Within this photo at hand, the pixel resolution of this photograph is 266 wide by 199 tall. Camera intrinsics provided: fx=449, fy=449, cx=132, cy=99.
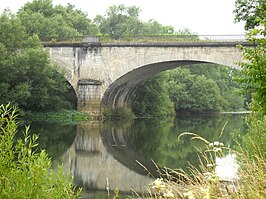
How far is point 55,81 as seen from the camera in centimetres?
2812

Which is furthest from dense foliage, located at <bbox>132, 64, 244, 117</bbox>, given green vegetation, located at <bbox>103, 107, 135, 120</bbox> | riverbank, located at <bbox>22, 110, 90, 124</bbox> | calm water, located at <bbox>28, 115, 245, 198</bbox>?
calm water, located at <bbox>28, 115, 245, 198</bbox>

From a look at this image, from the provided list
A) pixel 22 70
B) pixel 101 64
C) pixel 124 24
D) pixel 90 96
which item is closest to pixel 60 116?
pixel 90 96

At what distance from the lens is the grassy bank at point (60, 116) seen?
26.5m

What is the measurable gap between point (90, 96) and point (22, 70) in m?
7.39

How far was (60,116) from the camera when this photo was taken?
28.5 metres

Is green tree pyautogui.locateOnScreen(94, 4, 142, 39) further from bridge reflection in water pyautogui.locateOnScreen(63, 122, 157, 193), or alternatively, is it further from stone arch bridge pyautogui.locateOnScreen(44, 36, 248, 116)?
bridge reflection in water pyautogui.locateOnScreen(63, 122, 157, 193)

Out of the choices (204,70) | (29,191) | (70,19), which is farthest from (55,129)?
(204,70)

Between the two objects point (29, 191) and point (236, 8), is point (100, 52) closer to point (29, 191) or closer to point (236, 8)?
point (236, 8)

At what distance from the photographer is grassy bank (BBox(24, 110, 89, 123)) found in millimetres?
26453

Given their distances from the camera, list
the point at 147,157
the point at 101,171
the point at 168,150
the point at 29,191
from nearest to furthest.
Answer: the point at 29,191 < the point at 101,171 < the point at 147,157 < the point at 168,150

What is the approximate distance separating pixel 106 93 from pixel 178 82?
19754 mm

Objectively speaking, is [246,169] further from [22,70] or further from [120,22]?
[120,22]

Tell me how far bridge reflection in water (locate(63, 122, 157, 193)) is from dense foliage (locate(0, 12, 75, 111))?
472 centimetres

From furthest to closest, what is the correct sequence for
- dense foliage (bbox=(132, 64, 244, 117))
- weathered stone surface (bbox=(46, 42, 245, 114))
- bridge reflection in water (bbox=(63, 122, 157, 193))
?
1. dense foliage (bbox=(132, 64, 244, 117))
2. weathered stone surface (bbox=(46, 42, 245, 114))
3. bridge reflection in water (bbox=(63, 122, 157, 193))
